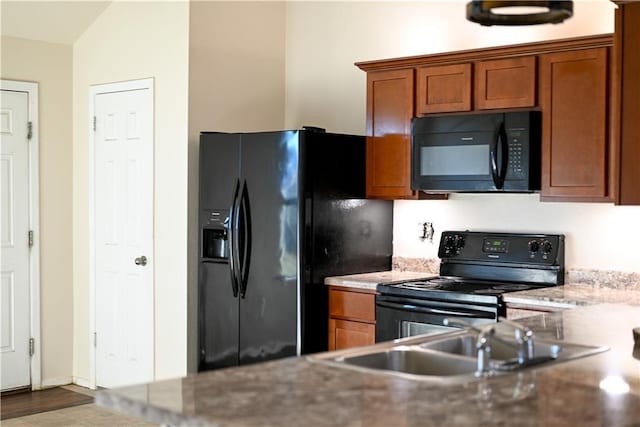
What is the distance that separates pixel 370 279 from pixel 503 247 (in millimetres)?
743

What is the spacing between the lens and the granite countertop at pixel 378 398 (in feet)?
5.96

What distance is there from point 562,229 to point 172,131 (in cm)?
240

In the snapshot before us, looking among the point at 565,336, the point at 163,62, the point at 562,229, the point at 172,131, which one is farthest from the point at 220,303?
the point at 565,336

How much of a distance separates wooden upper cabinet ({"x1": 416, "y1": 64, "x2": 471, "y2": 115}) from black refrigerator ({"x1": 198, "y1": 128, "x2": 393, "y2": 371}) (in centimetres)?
50

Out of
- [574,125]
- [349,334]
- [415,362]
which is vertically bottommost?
[349,334]

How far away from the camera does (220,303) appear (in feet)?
16.8

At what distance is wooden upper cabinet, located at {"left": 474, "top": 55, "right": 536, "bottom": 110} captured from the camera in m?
4.38

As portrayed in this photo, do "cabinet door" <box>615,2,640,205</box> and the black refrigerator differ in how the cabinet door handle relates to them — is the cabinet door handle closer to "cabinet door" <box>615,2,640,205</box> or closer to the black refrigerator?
the black refrigerator

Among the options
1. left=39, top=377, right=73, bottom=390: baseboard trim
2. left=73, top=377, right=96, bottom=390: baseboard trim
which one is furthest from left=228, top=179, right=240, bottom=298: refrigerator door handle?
left=39, top=377, right=73, bottom=390: baseboard trim

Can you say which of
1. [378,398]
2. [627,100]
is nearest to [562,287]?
[627,100]

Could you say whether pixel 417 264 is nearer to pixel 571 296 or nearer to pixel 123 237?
pixel 571 296

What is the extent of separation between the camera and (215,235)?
519cm

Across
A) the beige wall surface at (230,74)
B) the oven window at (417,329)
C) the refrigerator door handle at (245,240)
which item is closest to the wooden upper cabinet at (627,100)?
the oven window at (417,329)

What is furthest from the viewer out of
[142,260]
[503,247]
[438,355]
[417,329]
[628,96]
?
[142,260]
